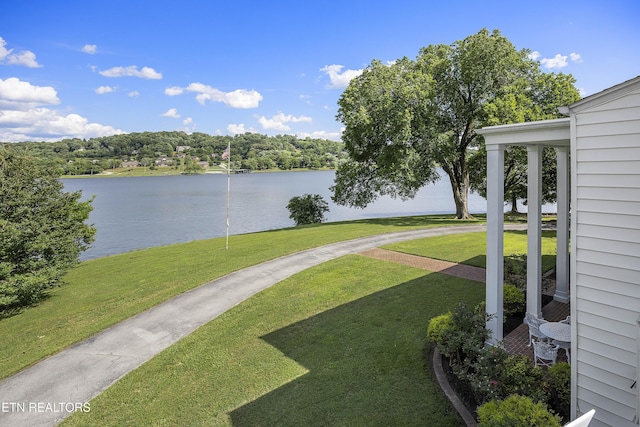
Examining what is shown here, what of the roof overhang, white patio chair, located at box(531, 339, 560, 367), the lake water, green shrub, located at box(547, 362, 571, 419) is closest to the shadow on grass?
green shrub, located at box(547, 362, 571, 419)

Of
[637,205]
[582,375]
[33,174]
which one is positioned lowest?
[582,375]

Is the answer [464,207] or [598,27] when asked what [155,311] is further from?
[464,207]

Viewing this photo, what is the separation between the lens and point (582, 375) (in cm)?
520

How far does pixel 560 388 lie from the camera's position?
19.2 feet

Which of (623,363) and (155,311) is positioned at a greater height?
(623,363)

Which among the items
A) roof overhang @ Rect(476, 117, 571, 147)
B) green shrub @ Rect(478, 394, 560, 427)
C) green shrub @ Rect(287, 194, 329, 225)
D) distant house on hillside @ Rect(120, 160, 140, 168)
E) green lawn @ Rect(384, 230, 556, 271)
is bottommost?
green shrub @ Rect(478, 394, 560, 427)

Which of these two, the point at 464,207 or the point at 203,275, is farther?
the point at 464,207

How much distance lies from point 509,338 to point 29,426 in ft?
31.7

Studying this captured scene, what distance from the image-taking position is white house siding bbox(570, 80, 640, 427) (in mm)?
4699

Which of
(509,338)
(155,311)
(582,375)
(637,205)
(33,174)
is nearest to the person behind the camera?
(637,205)

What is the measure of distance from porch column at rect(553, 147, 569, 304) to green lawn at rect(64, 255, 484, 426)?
2.13 metres

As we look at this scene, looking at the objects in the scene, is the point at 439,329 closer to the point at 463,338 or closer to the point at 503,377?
the point at 463,338

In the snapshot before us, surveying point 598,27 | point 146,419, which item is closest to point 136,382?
point 146,419

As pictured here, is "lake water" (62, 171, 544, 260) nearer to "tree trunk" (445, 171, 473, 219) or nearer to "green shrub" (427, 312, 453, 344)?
"tree trunk" (445, 171, 473, 219)
